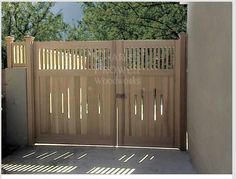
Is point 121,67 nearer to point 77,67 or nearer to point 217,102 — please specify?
point 77,67

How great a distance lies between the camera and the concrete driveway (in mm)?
4762

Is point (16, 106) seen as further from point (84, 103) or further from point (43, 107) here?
point (84, 103)

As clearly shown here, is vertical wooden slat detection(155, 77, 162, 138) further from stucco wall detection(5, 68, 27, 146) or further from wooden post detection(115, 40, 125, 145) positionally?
stucco wall detection(5, 68, 27, 146)

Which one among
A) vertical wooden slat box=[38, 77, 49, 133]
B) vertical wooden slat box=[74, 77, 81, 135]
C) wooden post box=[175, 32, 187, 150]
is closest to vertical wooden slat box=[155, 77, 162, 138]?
wooden post box=[175, 32, 187, 150]

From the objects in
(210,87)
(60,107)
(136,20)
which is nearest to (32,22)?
(136,20)

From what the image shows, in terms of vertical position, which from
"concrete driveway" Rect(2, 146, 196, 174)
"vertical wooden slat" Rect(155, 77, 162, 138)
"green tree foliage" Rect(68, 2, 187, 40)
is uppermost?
"green tree foliage" Rect(68, 2, 187, 40)

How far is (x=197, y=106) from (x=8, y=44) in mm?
3627

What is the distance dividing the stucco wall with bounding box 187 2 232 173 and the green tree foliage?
7021 mm

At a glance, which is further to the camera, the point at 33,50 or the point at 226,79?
the point at 33,50

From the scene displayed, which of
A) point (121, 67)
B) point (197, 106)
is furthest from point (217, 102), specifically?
point (121, 67)

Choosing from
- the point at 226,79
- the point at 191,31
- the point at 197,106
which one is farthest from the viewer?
the point at 191,31

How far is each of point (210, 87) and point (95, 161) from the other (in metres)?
2.32

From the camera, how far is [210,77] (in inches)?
144

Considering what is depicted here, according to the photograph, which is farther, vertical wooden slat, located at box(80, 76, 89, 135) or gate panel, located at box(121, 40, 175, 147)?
vertical wooden slat, located at box(80, 76, 89, 135)
